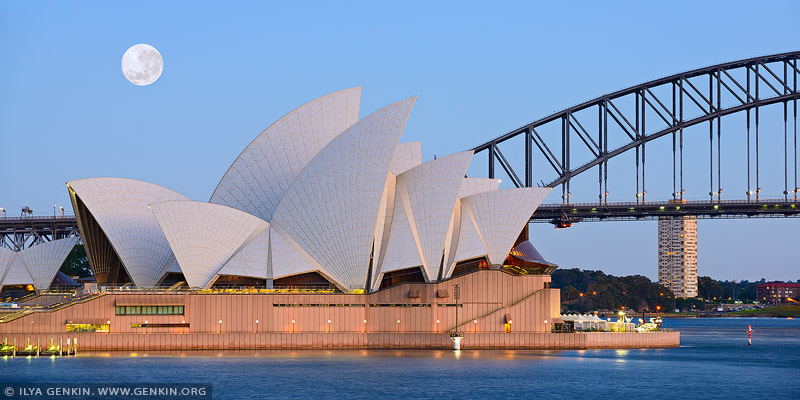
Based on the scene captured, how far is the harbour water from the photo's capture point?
5300 cm

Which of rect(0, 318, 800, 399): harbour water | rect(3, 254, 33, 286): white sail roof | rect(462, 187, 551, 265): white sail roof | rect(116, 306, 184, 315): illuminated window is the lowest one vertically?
rect(0, 318, 800, 399): harbour water

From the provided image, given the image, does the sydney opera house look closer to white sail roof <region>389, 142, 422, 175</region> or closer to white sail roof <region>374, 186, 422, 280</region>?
white sail roof <region>374, 186, 422, 280</region>

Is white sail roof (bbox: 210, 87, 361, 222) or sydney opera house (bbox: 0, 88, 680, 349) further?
white sail roof (bbox: 210, 87, 361, 222)

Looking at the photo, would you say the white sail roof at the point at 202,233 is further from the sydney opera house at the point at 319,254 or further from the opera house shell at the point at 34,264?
the opera house shell at the point at 34,264

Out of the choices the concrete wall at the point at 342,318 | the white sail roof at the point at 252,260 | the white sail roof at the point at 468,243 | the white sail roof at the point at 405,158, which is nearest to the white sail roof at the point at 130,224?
the concrete wall at the point at 342,318

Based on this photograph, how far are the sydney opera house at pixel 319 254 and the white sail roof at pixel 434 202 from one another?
0.09 m

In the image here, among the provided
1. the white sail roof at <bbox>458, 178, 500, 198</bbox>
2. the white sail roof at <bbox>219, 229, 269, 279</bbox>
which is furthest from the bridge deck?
the white sail roof at <bbox>219, 229, 269, 279</bbox>

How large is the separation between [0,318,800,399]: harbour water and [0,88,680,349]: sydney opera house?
284 cm

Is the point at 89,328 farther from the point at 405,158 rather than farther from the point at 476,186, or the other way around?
the point at 476,186

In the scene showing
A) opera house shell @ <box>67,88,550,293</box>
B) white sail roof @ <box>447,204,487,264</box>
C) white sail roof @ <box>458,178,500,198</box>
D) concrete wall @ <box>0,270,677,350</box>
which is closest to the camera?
concrete wall @ <box>0,270,677,350</box>

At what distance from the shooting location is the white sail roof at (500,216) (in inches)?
3068

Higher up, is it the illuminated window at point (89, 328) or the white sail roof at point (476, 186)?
the white sail roof at point (476, 186)

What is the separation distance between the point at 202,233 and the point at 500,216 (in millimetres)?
21030

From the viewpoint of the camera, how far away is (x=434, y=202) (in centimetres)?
7562
